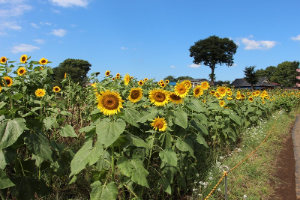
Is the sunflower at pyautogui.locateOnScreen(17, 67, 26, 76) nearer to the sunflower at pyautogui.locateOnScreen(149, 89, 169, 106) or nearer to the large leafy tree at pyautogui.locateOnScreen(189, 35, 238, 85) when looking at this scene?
the sunflower at pyautogui.locateOnScreen(149, 89, 169, 106)

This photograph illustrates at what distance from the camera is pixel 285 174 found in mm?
3516

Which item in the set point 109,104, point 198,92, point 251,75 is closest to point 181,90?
point 198,92

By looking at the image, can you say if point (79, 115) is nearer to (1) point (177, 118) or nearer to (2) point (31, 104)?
(2) point (31, 104)

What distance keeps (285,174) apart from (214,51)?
5542 centimetres

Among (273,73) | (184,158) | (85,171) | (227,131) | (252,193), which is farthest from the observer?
(273,73)

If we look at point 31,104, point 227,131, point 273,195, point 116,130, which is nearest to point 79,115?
point 31,104

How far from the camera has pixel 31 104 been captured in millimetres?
2656

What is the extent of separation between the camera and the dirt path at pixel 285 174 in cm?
291

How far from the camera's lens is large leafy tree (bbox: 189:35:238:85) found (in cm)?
5638

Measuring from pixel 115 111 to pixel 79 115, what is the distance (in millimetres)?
2581

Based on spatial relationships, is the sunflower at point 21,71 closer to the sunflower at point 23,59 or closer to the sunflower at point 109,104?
the sunflower at point 23,59

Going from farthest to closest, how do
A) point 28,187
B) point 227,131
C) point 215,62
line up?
point 215,62
point 227,131
point 28,187

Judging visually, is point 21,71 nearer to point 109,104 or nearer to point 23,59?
point 23,59

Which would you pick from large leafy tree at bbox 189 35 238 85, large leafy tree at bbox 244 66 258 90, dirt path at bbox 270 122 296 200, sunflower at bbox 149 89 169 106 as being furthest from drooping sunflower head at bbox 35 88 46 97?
large leafy tree at bbox 189 35 238 85
